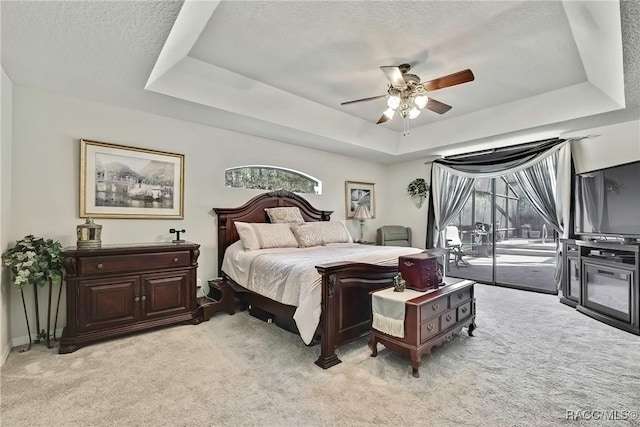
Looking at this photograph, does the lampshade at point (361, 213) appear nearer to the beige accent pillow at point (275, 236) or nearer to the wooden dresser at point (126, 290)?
the beige accent pillow at point (275, 236)

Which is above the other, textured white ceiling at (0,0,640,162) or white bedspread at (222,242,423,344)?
textured white ceiling at (0,0,640,162)

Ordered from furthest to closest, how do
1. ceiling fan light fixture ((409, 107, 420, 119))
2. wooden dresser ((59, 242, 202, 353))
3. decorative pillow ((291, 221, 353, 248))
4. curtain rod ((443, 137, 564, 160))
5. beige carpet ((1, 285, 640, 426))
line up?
curtain rod ((443, 137, 564, 160)), decorative pillow ((291, 221, 353, 248)), ceiling fan light fixture ((409, 107, 420, 119)), wooden dresser ((59, 242, 202, 353)), beige carpet ((1, 285, 640, 426))

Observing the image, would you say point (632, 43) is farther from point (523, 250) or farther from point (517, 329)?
point (523, 250)

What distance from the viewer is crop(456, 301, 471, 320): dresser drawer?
285 centimetres

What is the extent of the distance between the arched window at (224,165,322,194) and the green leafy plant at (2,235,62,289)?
6.96 feet

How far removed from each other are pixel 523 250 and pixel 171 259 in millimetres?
5682

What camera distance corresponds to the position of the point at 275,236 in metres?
3.96

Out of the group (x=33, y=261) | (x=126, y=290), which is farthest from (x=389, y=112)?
(x=33, y=261)

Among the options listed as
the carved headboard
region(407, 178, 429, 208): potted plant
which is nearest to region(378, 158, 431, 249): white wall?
region(407, 178, 429, 208): potted plant

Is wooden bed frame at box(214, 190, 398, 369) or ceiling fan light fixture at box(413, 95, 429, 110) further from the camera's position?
ceiling fan light fixture at box(413, 95, 429, 110)

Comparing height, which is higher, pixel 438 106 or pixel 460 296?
pixel 438 106

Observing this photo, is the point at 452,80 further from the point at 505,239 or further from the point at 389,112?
the point at 505,239

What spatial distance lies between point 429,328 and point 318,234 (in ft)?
7.13

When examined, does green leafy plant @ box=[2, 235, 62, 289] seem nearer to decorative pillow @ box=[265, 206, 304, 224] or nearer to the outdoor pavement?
decorative pillow @ box=[265, 206, 304, 224]
